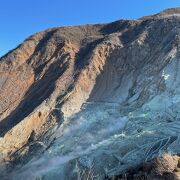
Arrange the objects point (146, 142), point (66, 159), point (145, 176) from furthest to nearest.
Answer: point (66, 159)
point (146, 142)
point (145, 176)

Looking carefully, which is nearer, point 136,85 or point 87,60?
point 136,85

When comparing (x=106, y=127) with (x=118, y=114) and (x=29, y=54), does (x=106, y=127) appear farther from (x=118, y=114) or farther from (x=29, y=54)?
(x=29, y=54)

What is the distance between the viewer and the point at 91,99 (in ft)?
121

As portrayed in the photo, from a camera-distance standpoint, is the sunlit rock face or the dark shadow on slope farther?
the dark shadow on slope

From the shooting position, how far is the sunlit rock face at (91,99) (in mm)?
28844

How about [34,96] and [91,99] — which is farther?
[34,96]

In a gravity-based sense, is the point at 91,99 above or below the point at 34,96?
below

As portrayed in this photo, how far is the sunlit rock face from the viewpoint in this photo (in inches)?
1136

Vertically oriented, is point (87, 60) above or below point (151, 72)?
above

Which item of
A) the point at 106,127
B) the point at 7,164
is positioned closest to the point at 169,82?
the point at 106,127

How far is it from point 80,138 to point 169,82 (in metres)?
6.85

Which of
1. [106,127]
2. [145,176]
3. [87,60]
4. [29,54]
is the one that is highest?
[29,54]

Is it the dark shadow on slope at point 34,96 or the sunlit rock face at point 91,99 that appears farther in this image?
the dark shadow on slope at point 34,96

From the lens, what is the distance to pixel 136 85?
36.1m
